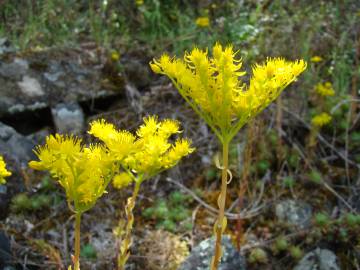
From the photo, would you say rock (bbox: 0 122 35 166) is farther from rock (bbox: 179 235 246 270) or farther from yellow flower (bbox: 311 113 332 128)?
yellow flower (bbox: 311 113 332 128)

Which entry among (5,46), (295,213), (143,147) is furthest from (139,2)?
(143,147)

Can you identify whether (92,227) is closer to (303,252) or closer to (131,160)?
(303,252)

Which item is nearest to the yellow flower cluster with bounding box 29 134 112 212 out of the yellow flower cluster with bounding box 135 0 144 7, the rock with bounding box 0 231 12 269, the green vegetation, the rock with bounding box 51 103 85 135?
the rock with bounding box 0 231 12 269

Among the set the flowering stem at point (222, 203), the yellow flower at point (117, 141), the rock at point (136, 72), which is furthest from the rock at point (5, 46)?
the flowering stem at point (222, 203)

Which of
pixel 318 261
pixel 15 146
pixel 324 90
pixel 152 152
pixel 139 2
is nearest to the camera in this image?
pixel 152 152

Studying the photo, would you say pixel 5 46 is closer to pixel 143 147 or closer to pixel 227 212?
pixel 227 212

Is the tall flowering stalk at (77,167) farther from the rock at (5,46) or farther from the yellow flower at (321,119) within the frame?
the rock at (5,46)

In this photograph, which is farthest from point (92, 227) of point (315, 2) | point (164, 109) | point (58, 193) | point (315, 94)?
point (315, 2)

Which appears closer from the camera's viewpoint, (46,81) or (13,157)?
(13,157)
